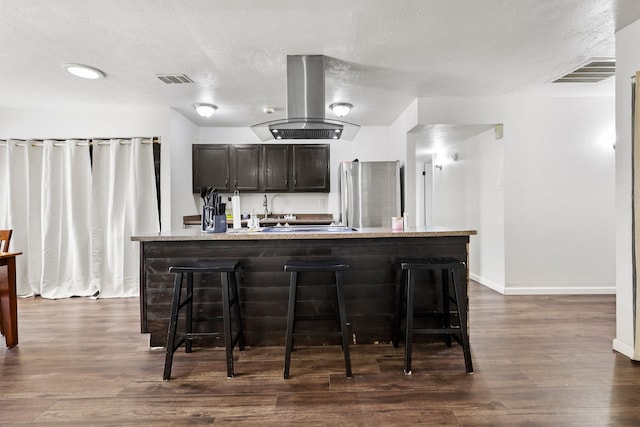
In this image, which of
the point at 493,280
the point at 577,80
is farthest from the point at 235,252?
the point at 577,80

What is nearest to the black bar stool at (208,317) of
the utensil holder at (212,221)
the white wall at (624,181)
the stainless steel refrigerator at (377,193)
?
the utensil holder at (212,221)

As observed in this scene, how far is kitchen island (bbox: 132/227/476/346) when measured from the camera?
2803 millimetres

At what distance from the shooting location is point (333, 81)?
12.2ft

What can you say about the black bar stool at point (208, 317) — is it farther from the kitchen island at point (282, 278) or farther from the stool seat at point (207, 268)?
the kitchen island at point (282, 278)

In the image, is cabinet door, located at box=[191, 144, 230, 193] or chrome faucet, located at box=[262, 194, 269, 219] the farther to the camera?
chrome faucet, located at box=[262, 194, 269, 219]

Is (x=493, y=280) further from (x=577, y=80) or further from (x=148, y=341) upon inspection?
(x=148, y=341)

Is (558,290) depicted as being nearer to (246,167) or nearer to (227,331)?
(227,331)

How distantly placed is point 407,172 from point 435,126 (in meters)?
0.72

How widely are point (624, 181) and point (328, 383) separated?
2609mm

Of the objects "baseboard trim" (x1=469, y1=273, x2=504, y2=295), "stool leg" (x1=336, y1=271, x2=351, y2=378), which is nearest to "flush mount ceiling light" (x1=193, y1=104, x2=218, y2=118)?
"stool leg" (x1=336, y1=271, x2=351, y2=378)

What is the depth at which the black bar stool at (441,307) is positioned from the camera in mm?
2385

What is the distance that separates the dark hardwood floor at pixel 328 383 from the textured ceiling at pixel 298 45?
2.42m

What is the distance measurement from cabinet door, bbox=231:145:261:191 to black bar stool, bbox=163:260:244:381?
3.03 m

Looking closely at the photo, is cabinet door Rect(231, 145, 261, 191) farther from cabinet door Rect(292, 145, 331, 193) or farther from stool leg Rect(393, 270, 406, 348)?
stool leg Rect(393, 270, 406, 348)
